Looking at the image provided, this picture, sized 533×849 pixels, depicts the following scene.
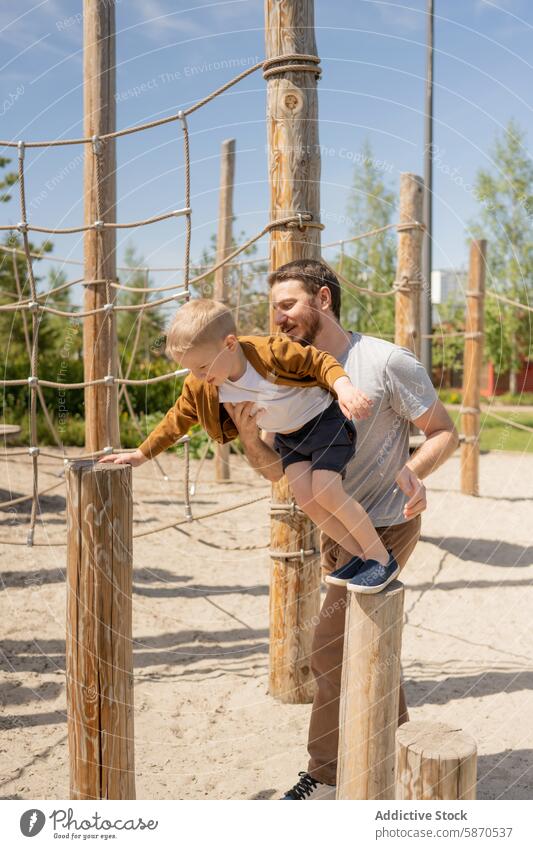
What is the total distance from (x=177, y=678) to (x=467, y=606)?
6.40ft

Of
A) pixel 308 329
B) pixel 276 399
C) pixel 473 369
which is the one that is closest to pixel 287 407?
pixel 276 399

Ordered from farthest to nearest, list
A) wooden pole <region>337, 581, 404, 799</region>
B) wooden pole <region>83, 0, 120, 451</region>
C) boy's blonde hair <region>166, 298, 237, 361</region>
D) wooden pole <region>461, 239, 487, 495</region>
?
wooden pole <region>461, 239, 487, 495</region> < wooden pole <region>83, 0, 120, 451</region> < boy's blonde hair <region>166, 298, 237, 361</region> < wooden pole <region>337, 581, 404, 799</region>

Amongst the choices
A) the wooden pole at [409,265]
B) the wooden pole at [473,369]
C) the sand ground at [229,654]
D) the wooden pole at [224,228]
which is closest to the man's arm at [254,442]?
the sand ground at [229,654]

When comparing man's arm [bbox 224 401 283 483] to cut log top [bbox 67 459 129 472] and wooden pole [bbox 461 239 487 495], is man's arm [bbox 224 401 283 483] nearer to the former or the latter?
cut log top [bbox 67 459 129 472]

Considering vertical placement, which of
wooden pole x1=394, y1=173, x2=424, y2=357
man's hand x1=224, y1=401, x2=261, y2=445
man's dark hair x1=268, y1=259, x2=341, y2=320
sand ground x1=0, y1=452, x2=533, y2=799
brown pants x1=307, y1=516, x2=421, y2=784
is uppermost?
wooden pole x1=394, y1=173, x2=424, y2=357

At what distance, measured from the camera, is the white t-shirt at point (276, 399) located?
226 cm

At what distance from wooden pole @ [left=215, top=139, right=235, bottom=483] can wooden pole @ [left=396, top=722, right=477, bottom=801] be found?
589cm

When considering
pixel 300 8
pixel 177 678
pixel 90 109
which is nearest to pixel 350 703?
pixel 177 678

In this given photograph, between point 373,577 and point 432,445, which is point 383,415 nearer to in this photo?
point 432,445

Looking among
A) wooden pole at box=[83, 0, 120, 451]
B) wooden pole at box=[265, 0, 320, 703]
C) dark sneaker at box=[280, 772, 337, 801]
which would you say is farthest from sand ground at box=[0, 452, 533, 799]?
wooden pole at box=[83, 0, 120, 451]

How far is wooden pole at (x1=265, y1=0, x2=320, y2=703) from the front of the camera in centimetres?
306

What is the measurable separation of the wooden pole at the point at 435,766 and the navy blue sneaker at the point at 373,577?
353 millimetres

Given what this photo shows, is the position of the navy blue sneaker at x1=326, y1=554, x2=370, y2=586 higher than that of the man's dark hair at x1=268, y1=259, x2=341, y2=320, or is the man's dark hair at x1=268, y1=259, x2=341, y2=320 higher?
the man's dark hair at x1=268, y1=259, x2=341, y2=320

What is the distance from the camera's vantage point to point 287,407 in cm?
234
